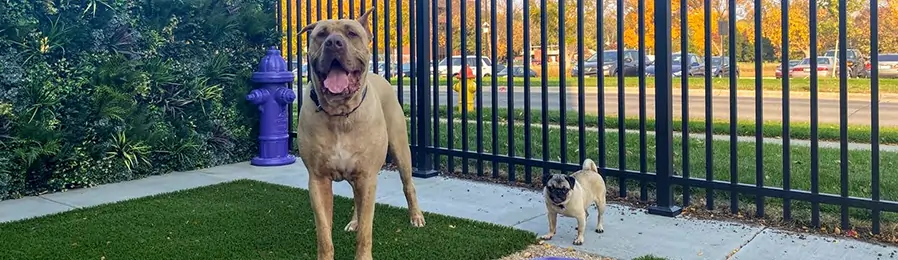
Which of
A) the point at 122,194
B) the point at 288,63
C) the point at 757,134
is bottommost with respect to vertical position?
the point at 122,194

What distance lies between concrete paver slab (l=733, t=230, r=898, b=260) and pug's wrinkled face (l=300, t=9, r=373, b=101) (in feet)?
7.62

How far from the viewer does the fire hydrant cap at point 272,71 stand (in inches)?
299

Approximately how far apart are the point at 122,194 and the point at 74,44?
139 centimetres

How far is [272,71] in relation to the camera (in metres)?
7.61

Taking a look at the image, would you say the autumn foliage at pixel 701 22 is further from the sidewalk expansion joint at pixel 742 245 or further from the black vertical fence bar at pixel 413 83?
the sidewalk expansion joint at pixel 742 245

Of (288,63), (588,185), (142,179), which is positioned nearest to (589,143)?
(288,63)

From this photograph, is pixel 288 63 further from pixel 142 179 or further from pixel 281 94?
pixel 142 179

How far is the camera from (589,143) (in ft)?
28.3

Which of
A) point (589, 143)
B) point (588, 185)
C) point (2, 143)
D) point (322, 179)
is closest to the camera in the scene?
point (322, 179)

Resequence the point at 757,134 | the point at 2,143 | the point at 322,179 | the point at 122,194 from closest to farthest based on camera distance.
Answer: the point at 322,179, the point at 757,134, the point at 2,143, the point at 122,194

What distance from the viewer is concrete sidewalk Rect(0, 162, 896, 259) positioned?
411cm

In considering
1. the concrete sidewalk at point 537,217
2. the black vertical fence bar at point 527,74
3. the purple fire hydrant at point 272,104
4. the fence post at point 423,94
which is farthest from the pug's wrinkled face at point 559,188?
the purple fire hydrant at point 272,104

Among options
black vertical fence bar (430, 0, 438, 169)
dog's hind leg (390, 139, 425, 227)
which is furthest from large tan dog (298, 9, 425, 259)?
black vertical fence bar (430, 0, 438, 169)

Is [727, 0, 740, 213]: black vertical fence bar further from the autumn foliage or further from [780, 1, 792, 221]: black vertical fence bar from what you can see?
[780, 1, 792, 221]: black vertical fence bar
